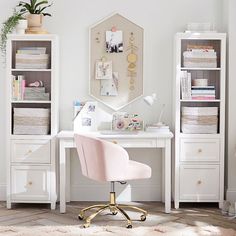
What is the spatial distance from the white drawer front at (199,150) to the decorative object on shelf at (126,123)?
19.7 inches

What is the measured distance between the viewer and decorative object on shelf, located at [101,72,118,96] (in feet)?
18.5

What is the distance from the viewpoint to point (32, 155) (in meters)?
5.26

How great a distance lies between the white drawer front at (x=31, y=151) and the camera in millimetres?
5254

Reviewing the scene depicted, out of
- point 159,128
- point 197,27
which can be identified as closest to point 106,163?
point 159,128

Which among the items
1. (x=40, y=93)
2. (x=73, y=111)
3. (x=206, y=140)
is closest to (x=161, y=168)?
(x=206, y=140)

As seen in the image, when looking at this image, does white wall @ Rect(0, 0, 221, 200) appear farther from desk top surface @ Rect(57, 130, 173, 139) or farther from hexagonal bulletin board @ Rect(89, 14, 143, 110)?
desk top surface @ Rect(57, 130, 173, 139)

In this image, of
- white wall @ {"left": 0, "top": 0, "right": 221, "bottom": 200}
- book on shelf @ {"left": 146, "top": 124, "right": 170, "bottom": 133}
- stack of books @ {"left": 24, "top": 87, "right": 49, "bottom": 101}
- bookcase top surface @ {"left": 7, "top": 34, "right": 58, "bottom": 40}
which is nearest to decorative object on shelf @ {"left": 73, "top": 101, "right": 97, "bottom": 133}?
white wall @ {"left": 0, "top": 0, "right": 221, "bottom": 200}

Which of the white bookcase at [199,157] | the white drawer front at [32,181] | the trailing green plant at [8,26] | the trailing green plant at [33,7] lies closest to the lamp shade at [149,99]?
the white bookcase at [199,157]

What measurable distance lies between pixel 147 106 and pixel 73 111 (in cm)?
77

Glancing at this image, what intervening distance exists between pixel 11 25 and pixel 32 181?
153 cm

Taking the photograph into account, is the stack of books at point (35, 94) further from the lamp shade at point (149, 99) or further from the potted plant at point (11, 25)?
the lamp shade at point (149, 99)

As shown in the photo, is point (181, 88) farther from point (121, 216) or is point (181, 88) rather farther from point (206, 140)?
point (121, 216)

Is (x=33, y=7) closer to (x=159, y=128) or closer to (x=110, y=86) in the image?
(x=110, y=86)

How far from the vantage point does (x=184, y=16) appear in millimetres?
5617
